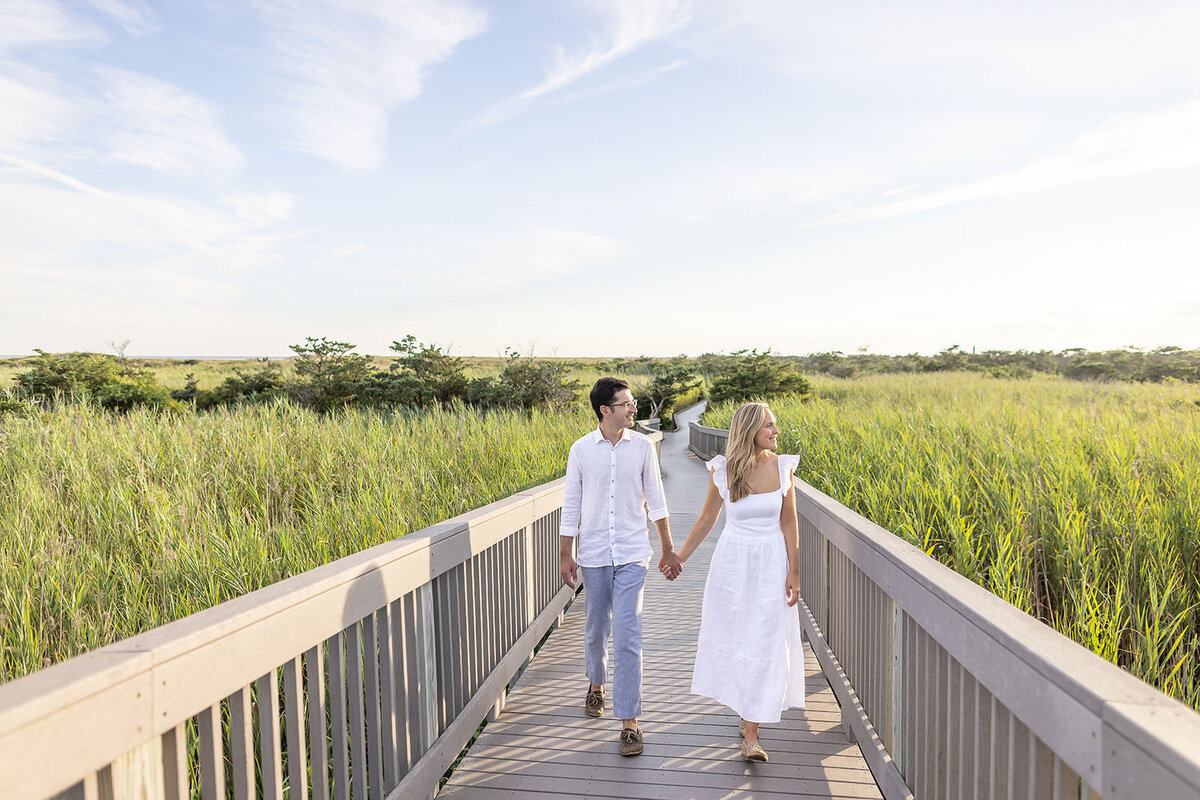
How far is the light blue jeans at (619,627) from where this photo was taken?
12.0 feet

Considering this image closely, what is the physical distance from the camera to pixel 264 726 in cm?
199

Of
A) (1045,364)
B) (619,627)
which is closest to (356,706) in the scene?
(619,627)

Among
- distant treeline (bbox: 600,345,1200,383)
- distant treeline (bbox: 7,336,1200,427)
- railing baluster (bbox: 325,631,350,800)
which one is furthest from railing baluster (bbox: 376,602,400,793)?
distant treeline (bbox: 600,345,1200,383)

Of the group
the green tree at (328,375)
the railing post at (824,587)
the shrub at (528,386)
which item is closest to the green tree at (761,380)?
the shrub at (528,386)

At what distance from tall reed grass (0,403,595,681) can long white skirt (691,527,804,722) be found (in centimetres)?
248

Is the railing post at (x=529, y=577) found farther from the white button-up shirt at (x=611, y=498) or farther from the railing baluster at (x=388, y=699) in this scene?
the railing baluster at (x=388, y=699)

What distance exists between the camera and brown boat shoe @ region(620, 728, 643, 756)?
11.8ft

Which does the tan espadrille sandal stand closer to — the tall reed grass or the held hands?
the held hands

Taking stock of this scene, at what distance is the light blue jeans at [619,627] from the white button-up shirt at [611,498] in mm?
105

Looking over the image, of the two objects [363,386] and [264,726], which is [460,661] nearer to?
[264,726]

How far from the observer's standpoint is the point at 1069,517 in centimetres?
404

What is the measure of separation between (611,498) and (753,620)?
102 centimetres

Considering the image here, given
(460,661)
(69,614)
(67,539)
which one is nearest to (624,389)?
(460,661)

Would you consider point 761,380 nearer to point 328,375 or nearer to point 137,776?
point 328,375
